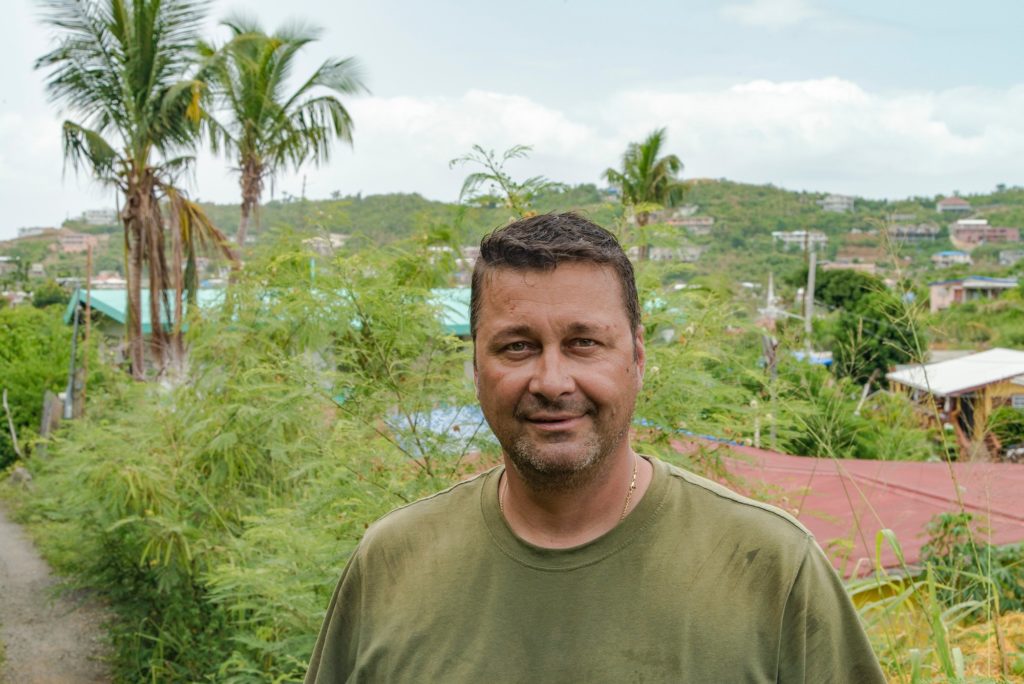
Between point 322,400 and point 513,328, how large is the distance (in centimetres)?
262

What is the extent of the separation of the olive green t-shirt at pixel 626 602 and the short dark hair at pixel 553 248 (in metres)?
0.33

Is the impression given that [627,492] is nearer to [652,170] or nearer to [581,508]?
[581,508]

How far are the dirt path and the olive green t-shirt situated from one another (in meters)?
8.23

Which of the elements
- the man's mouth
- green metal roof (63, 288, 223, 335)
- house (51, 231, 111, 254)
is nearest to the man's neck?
the man's mouth

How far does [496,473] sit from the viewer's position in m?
1.87

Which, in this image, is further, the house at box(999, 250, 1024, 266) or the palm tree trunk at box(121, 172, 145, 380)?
the house at box(999, 250, 1024, 266)

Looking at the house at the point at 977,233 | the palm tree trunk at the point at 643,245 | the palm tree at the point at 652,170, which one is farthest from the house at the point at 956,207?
the palm tree trunk at the point at 643,245

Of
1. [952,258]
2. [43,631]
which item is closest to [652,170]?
[43,631]

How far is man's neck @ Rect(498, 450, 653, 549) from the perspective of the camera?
1.68 m

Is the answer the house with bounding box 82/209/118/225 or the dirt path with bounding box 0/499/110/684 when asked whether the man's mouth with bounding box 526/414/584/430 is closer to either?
the dirt path with bounding box 0/499/110/684

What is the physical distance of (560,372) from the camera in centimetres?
165

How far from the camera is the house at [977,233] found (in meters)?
60.5

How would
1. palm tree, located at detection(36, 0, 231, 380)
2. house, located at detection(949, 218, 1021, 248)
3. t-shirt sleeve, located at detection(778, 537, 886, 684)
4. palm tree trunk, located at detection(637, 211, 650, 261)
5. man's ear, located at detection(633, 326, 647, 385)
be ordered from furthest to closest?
house, located at detection(949, 218, 1021, 248)
palm tree, located at detection(36, 0, 231, 380)
palm tree trunk, located at detection(637, 211, 650, 261)
man's ear, located at detection(633, 326, 647, 385)
t-shirt sleeve, located at detection(778, 537, 886, 684)

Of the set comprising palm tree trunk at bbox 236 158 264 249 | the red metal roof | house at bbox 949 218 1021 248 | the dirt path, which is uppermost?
palm tree trunk at bbox 236 158 264 249
